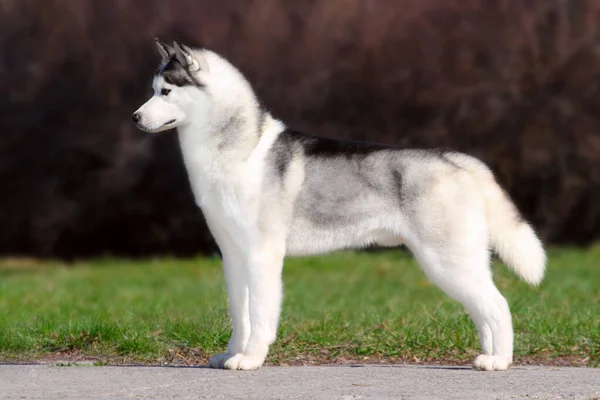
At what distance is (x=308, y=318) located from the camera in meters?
7.32

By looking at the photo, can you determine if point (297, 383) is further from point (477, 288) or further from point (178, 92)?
point (178, 92)

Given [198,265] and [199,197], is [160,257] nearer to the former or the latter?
[198,265]

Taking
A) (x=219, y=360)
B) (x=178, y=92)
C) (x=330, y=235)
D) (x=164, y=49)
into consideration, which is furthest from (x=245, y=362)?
(x=164, y=49)

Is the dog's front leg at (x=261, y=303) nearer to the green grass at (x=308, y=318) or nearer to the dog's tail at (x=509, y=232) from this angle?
the green grass at (x=308, y=318)

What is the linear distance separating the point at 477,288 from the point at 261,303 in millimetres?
1181

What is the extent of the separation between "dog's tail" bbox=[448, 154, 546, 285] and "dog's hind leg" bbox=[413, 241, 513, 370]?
23 cm

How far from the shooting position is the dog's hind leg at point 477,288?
5.38 metres

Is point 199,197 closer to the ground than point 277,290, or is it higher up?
higher up

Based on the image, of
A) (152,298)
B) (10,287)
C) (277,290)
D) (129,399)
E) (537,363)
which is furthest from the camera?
(10,287)

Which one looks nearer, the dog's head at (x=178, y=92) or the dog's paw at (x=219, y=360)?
the dog's head at (x=178, y=92)

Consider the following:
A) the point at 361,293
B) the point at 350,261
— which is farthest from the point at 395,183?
the point at 350,261

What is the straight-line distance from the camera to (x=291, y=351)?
6223 millimetres

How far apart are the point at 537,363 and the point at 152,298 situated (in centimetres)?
452

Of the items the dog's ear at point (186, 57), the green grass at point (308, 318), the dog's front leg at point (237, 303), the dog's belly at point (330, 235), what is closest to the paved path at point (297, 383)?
the dog's front leg at point (237, 303)
